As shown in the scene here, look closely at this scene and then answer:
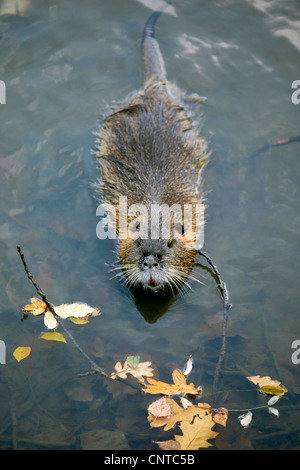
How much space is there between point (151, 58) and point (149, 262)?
2810 millimetres

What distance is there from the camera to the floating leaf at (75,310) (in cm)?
365

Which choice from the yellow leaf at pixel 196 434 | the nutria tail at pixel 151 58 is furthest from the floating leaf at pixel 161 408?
the nutria tail at pixel 151 58

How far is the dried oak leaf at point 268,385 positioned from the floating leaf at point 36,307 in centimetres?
165

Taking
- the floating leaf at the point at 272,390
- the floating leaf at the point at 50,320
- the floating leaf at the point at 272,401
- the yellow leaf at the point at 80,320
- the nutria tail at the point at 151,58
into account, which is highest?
the nutria tail at the point at 151,58

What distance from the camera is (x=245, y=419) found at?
3125 millimetres

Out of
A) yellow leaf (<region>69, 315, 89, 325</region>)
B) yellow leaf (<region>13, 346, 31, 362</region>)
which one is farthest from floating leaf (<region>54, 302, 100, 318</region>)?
yellow leaf (<region>13, 346, 31, 362</region>)

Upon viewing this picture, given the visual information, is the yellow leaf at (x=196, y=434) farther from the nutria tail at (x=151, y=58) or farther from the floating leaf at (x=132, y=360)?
the nutria tail at (x=151, y=58)

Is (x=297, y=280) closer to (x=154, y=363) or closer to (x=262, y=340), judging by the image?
(x=262, y=340)

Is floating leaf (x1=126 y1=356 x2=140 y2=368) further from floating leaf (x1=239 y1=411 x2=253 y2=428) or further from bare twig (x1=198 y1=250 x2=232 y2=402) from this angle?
floating leaf (x1=239 y1=411 x2=253 y2=428)

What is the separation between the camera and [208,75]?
561 centimetres

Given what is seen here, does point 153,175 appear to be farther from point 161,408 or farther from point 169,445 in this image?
point 169,445

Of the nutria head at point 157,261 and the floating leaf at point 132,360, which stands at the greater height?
the nutria head at point 157,261

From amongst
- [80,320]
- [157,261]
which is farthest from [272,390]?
[80,320]
